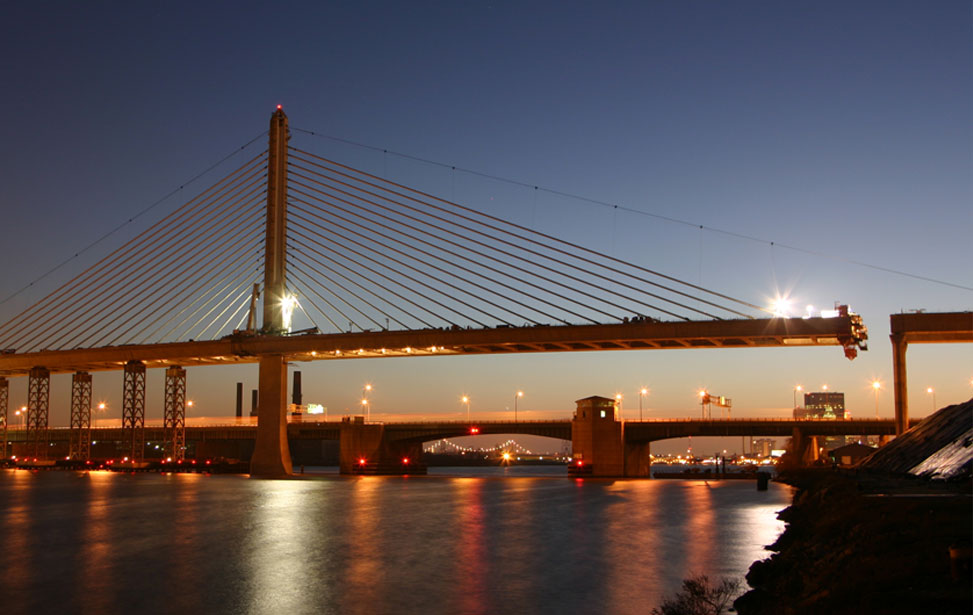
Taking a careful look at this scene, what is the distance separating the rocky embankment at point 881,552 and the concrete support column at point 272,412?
57.7 metres

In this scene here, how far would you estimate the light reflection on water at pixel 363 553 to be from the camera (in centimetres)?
2084

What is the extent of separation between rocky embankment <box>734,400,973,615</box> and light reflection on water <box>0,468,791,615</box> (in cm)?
286

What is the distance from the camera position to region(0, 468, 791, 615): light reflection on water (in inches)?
821

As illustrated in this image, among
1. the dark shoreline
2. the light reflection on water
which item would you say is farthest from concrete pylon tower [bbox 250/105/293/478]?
the dark shoreline

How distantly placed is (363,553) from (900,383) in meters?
46.5

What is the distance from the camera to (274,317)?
76812 millimetres

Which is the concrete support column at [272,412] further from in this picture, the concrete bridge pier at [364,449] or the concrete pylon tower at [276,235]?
the concrete bridge pier at [364,449]

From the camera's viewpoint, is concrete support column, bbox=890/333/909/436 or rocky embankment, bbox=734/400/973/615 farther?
concrete support column, bbox=890/333/909/436

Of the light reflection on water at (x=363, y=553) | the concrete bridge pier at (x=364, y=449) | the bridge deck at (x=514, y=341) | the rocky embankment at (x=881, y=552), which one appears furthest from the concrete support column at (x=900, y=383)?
the concrete bridge pier at (x=364, y=449)

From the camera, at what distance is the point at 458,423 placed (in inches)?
4429

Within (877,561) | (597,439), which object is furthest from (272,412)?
(877,561)

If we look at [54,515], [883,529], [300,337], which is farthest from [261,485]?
[883,529]

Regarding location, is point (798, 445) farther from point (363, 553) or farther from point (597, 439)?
point (363, 553)

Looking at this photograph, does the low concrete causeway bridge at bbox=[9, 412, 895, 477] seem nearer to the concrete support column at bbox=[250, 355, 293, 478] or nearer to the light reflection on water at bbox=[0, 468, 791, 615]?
the concrete support column at bbox=[250, 355, 293, 478]
